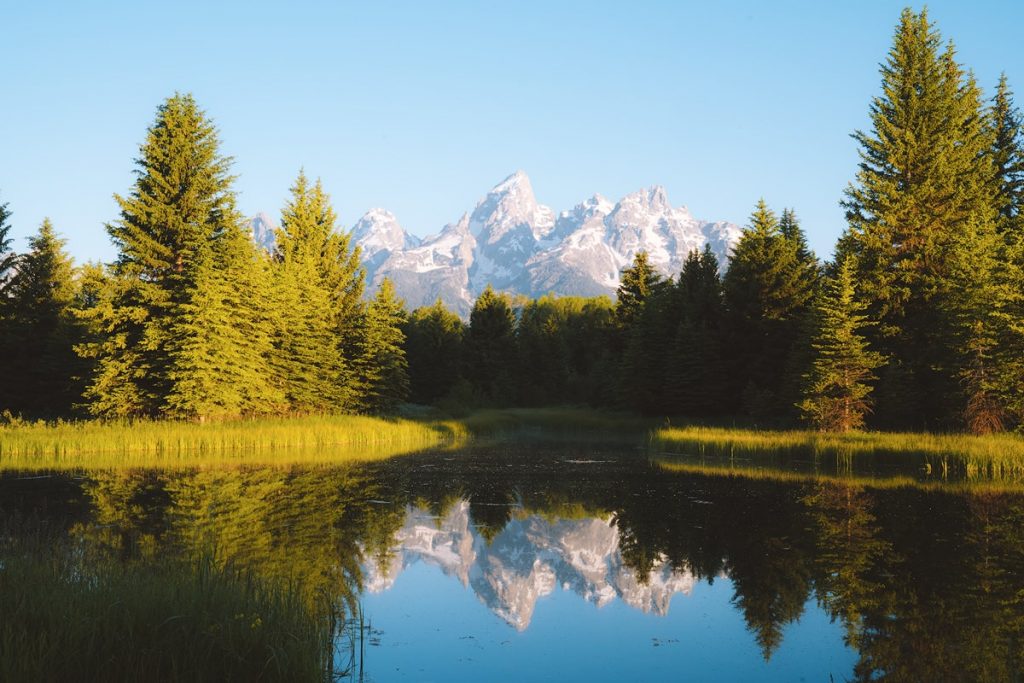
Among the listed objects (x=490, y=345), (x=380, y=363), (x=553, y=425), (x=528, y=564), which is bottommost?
(x=553, y=425)

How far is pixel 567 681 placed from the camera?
7785mm

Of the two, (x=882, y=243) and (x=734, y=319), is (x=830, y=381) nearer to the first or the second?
(x=882, y=243)

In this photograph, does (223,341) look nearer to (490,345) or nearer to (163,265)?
(163,265)

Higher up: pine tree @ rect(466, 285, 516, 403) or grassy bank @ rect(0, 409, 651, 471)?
pine tree @ rect(466, 285, 516, 403)

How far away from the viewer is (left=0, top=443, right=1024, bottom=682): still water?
8461mm

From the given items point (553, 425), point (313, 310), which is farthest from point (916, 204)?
point (313, 310)

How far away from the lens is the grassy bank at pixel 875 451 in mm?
22562

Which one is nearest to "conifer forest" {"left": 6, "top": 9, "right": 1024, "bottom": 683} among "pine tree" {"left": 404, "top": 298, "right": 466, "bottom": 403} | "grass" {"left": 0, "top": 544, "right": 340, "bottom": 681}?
"grass" {"left": 0, "top": 544, "right": 340, "bottom": 681}

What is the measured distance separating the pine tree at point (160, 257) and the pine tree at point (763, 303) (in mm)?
30494

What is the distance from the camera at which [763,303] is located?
48750 millimetres

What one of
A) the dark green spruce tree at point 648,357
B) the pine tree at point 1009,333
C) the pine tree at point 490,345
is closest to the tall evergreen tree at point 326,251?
the dark green spruce tree at point 648,357

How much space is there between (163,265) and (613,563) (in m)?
31.1

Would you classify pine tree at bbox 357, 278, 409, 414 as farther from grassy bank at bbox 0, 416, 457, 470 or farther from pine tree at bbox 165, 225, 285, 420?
grassy bank at bbox 0, 416, 457, 470

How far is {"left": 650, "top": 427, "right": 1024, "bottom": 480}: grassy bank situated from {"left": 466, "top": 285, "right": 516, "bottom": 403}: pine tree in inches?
1911
